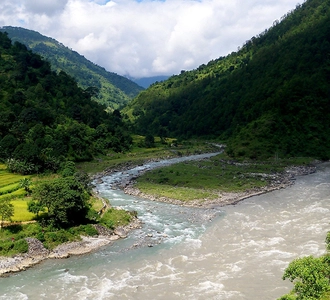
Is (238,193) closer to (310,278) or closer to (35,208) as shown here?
(35,208)

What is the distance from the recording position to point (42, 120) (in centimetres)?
8106

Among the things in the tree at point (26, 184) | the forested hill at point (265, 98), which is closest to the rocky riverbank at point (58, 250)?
the tree at point (26, 184)

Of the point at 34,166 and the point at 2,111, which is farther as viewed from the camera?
the point at 2,111

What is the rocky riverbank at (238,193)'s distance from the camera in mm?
47175

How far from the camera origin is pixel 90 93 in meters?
130

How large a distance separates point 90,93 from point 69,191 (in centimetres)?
10206

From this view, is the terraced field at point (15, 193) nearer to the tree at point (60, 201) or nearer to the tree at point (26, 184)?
the tree at point (26, 184)

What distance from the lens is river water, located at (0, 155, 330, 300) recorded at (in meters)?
23.9

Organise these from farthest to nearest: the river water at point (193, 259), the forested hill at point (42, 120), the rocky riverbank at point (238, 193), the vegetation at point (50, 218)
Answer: the forested hill at point (42, 120) < the rocky riverbank at point (238, 193) < the vegetation at point (50, 218) < the river water at point (193, 259)

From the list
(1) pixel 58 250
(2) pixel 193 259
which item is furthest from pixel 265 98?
(1) pixel 58 250

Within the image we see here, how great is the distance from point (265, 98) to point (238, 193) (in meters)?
66.0

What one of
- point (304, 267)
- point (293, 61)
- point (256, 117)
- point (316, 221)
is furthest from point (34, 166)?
point (293, 61)

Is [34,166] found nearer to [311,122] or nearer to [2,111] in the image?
[2,111]

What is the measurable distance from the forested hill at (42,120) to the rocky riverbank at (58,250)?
3070cm
